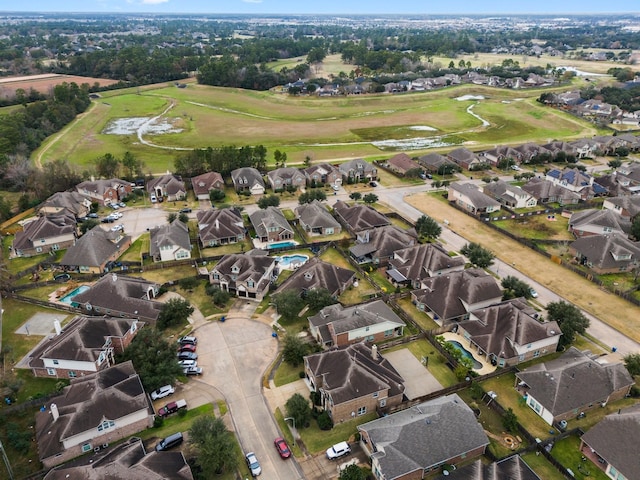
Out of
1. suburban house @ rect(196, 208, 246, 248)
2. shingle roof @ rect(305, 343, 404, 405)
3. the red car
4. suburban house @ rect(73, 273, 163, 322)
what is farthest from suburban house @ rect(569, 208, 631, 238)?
suburban house @ rect(73, 273, 163, 322)

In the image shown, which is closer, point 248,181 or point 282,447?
point 282,447

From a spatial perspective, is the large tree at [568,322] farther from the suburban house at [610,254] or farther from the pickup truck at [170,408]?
the pickup truck at [170,408]

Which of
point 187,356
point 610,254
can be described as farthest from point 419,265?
point 187,356

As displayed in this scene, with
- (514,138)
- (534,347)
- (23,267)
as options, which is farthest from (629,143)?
(23,267)

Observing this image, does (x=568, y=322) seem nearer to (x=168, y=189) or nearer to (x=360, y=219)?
(x=360, y=219)

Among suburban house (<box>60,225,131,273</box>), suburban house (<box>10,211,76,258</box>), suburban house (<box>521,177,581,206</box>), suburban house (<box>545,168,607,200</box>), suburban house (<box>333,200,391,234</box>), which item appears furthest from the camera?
suburban house (<box>545,168,607,200</box>)

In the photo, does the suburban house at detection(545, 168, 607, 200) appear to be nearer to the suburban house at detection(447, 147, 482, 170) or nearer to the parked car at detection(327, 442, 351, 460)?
the suburban house at detection(447, 147, 482, 170)
